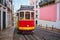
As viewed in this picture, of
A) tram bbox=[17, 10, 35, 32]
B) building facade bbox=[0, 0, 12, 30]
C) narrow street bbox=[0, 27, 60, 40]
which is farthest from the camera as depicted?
building facade bbox=[0, 0, 12, 30]

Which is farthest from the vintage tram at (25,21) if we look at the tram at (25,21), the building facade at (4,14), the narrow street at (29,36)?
the building facade at (4,14)

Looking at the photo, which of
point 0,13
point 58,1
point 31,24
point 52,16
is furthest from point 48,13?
point 31,24

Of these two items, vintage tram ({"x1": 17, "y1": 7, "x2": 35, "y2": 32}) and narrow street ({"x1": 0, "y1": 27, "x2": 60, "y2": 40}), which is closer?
narrow street ({"x1": 0, "y1": 27, "x2": 60, "y2": 40})

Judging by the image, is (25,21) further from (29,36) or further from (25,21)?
(29,36)

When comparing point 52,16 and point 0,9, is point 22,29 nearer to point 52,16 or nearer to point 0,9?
point 0,9

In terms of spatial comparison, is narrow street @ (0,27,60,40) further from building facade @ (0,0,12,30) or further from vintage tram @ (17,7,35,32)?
building facade @ (0,0,12,30)

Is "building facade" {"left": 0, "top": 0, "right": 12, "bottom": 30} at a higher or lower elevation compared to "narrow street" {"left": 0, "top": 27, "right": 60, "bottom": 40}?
higher

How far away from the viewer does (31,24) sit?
78.8 ft

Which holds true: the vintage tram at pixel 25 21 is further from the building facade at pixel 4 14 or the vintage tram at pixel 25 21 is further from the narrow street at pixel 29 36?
the building facade at pixel 4 14

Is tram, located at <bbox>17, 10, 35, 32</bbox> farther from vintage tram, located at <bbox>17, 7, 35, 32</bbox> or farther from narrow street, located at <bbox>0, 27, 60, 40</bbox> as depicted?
narrow street, located at <bbox>0, 27, 60, 40</bbox>

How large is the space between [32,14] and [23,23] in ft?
5.55

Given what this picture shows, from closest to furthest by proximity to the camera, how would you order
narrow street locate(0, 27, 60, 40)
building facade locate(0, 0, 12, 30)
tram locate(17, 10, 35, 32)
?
narrow street locate(0, 27, 60, 40) → tram locate(17, 10, 35, 32) → building facade locate(0, 0, 12, 30)

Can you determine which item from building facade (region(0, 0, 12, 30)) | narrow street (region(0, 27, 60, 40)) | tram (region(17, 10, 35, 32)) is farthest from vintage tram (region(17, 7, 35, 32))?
building facade (region(0, 0, 12, 30))

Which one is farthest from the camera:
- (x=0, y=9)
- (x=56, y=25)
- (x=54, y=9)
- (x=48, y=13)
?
(x=48, y=13)
